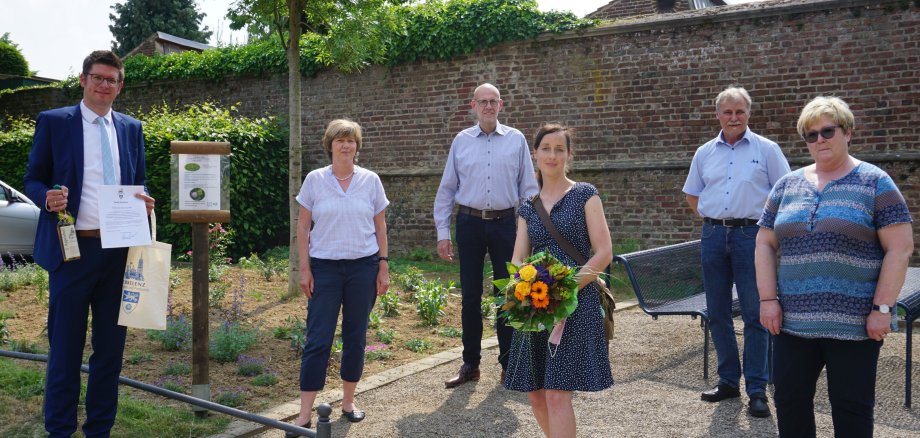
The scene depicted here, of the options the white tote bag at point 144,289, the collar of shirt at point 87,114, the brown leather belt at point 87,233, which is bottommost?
the white tote bag at point 144,289

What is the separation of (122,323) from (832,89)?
29.2 feet

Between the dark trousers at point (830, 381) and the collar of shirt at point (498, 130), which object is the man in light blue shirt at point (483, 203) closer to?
the collar of shirt at point (498, 130)

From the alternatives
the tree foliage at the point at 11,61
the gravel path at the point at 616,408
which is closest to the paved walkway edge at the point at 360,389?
the gravel path at the point at 616,408

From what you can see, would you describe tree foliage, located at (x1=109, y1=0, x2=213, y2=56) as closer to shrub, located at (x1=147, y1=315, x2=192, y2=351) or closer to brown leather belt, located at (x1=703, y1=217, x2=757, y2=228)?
shrub, located at (x1=147, y1=315, x2=192, y2=351)

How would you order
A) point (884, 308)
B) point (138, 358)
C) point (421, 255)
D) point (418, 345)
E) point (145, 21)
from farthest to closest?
1. point (145, 21)
2. point (421, 255)
3. point (418, 345)
4. point (138, 358)
5. point (884, 308)

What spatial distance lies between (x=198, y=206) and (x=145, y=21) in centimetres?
4199

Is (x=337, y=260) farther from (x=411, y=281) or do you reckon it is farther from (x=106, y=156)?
(x=411, y=281)

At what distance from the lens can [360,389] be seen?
18.1ft

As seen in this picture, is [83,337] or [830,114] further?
[83,337]

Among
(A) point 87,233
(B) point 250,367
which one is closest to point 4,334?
(B) point 250,367

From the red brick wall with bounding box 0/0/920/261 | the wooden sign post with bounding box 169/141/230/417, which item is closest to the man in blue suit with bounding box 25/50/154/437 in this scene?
the wooden sign post with bounding box 169/141/230/417

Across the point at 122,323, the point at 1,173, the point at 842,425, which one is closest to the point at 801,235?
the point at 842,425

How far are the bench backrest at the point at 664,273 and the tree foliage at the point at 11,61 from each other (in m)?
31.4

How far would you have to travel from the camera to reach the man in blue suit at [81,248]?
3951 mm
